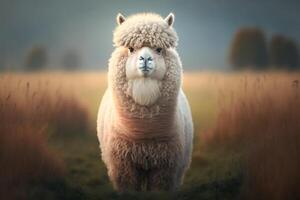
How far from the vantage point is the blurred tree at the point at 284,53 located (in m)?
7.63

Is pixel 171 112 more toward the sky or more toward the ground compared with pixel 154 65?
more toward the ground

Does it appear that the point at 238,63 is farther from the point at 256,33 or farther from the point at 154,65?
the point at 154,65

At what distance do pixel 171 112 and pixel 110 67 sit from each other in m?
0.80

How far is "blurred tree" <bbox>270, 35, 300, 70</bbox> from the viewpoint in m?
7.63

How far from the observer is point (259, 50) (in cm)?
771

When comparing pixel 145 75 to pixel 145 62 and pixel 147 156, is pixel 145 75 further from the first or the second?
pixel 147 156

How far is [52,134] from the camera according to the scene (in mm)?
7500

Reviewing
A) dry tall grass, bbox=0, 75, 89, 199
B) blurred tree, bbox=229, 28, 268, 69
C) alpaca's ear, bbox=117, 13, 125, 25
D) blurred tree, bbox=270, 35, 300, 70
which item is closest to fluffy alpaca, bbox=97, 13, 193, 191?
alpaca's ear, bbox=117, 13, 125, 25

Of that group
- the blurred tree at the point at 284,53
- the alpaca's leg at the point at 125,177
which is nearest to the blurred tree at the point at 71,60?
the alpaca's leg at the point at 125,177

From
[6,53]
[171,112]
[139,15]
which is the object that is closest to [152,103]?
[171,112]

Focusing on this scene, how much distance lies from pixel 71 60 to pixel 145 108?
4.76ft

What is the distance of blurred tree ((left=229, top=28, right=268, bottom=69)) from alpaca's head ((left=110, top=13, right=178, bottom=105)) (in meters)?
1.17

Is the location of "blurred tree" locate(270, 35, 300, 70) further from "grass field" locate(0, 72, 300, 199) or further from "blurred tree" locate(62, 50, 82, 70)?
"blurred tree" locate(62, 50, 82, 70)

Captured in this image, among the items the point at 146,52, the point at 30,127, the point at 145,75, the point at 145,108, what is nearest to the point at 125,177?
the point at 145,108
